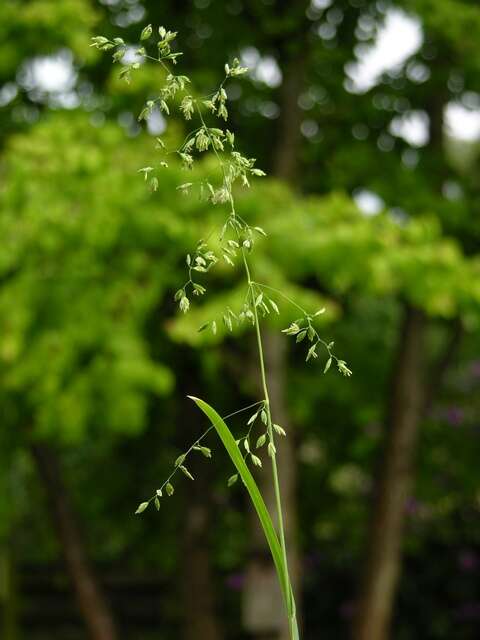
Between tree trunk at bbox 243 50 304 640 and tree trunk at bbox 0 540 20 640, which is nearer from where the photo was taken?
tree trunk at bbox 243 50 304 640

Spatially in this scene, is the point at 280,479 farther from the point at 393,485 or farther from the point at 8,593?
the point at 8,593

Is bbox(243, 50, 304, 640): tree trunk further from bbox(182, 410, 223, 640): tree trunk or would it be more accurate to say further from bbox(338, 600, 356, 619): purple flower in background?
bbox(338, 600, 356, 619): purple flower in background

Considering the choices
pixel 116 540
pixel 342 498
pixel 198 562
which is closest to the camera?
pixel 198 562

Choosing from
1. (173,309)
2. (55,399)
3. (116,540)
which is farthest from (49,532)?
(55,399)

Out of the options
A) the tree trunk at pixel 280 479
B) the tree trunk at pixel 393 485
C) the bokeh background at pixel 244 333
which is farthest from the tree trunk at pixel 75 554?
the tree trunk at pixel 393 485

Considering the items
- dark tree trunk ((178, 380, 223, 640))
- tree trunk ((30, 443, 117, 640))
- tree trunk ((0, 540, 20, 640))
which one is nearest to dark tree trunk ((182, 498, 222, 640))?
dark tree trunk ((178, 380, 223, 640))

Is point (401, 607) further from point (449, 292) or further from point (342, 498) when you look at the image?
point (449, 292)
